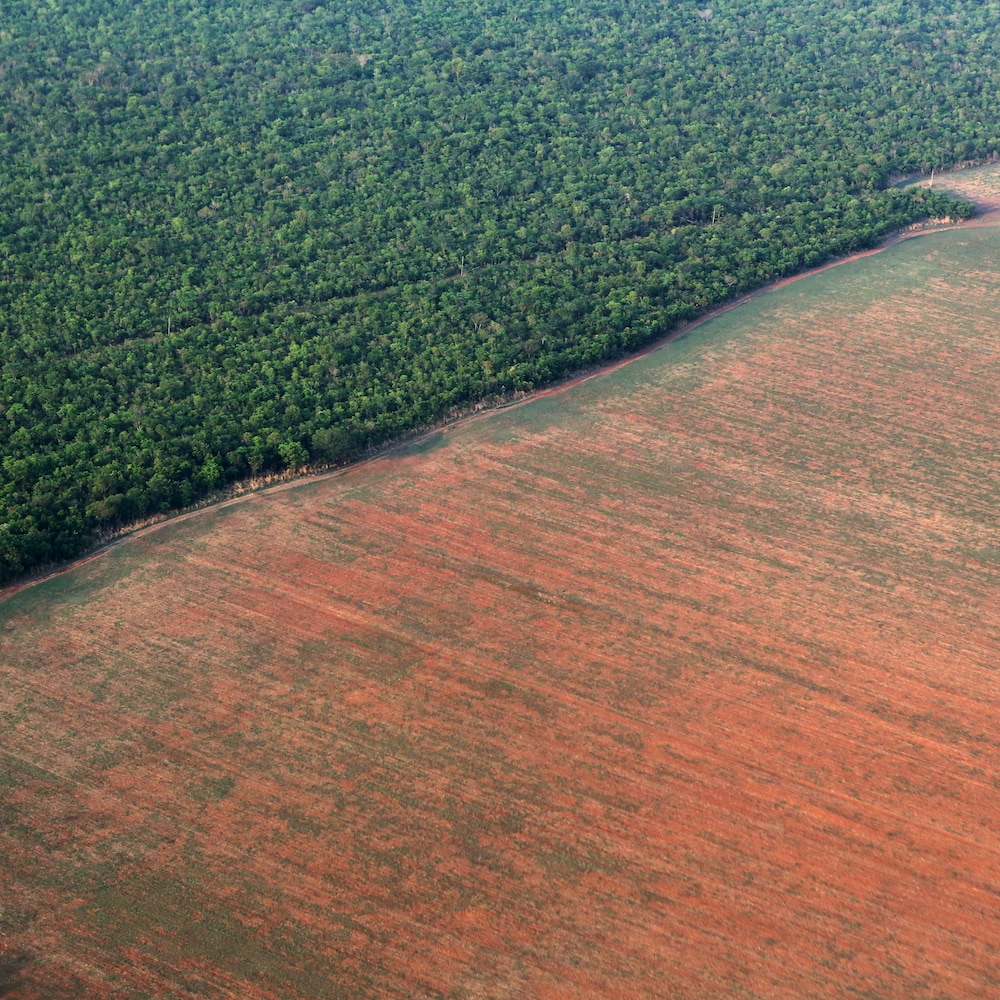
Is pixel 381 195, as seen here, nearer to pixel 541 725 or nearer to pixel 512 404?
pixel 512 404

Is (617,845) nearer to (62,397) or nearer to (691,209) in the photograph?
(62,397)

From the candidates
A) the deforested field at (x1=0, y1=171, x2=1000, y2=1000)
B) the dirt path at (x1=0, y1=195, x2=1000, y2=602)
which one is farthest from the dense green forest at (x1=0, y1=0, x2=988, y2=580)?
the deforested field at (x1=0, y1=171, x2=1000, y2=1000)

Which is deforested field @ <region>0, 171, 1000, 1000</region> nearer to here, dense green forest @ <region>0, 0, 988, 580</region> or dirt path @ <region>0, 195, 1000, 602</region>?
dirt path @ <region>0, 195, 1000, 602</region>

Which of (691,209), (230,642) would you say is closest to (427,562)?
(230,642)

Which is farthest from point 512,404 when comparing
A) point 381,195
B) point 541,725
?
point 381,195

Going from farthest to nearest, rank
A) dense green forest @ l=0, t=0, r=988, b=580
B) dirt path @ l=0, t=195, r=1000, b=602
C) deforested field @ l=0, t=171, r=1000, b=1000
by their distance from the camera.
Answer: dense green forest @ l=0, t=0, r=988, b=580 → dirt path @ l=0, t=195, r=1000, b=602 → deforested field @ l=0, t=171, r=1000, b=1000

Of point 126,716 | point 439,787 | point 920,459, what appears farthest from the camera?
point 920,459

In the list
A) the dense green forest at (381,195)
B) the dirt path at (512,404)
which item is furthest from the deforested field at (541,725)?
the dense green forest at (381,195)
